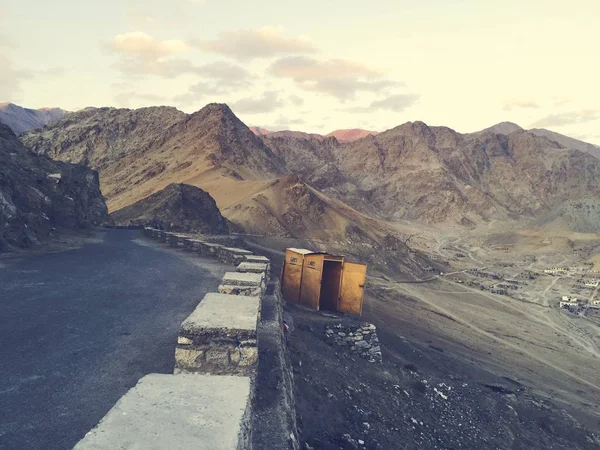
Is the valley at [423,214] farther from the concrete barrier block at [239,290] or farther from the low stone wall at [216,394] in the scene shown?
the low stone wall at [216,394]

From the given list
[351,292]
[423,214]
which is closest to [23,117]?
[423,214]

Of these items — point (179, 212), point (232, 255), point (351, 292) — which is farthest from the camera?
point (179, 212)

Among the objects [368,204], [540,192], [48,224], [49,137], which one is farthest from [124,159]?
[540,192]

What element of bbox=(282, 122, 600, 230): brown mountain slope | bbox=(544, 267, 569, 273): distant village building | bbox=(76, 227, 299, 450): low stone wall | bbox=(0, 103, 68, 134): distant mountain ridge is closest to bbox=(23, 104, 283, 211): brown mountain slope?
bbox=(282, 122, 600, 230): brown mountain slope

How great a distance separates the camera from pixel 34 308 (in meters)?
7.18

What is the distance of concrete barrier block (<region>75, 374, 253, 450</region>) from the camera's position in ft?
8.54

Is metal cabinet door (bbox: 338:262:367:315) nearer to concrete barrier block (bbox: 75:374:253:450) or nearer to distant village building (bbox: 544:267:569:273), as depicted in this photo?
concrete barrier block (bbox: 75:374:253:450)

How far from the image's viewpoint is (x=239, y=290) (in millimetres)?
7039

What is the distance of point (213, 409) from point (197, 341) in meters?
1.35

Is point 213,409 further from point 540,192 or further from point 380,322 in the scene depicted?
point 540,192

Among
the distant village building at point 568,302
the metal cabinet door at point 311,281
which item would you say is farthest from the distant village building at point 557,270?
the metal cabinet door at point 311,281

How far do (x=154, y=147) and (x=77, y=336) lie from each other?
71.1 m

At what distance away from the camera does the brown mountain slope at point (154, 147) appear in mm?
59281

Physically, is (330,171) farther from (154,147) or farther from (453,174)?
(453,174)
